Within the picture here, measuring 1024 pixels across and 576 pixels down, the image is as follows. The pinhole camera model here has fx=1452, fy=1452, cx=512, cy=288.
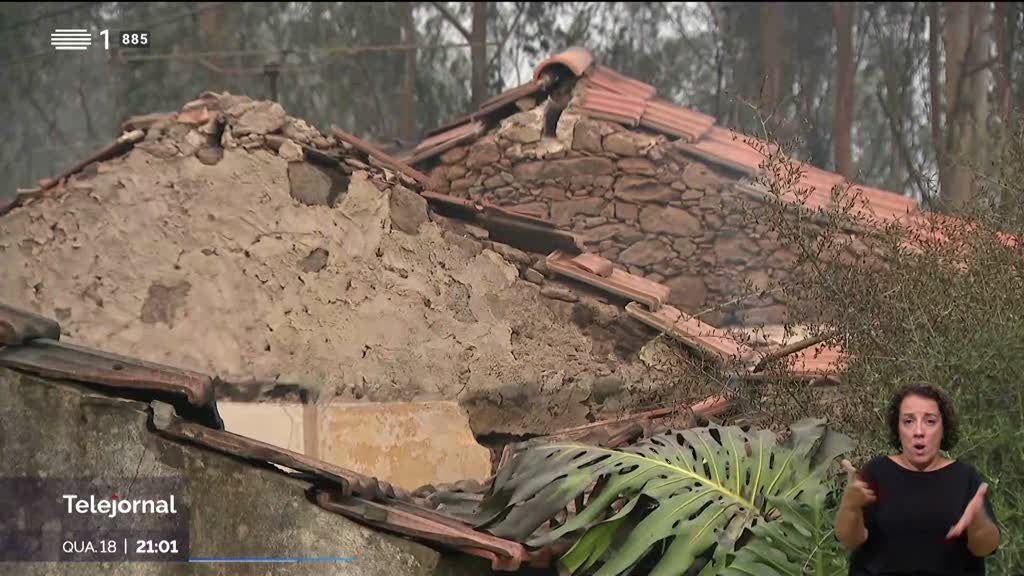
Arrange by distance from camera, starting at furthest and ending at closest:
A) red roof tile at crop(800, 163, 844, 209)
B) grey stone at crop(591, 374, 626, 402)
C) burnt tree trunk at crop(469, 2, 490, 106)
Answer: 1. burnt tree trunk at crop(469, 2, 490, 106)
2. red roof tile at crop(800, 163, 844, 209)
3. grey stone at crop(591, 374, 626, 402)

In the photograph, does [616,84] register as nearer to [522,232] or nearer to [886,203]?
[522,232]

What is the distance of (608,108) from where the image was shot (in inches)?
347

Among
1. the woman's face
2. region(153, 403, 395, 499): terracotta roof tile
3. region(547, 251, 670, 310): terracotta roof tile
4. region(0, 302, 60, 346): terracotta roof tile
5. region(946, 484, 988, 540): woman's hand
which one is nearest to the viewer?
region(946, 484, 988, 540): woman's hand

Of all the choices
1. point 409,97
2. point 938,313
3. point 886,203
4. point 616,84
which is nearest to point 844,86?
point 409,97

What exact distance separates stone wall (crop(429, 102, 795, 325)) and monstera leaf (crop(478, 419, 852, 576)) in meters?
3.13

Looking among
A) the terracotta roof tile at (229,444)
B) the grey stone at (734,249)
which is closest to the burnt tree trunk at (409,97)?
the grey stone at (734,249)

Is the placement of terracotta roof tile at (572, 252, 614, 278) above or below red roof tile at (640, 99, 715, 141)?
below

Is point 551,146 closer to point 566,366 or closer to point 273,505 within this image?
point 566,366

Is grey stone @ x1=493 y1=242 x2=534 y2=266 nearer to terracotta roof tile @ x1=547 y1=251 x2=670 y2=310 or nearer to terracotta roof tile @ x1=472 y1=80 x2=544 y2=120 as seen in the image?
terracotta roof tile @ x1=547 y1=251 x2=670 y2=310

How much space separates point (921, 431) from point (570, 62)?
5.07 metres

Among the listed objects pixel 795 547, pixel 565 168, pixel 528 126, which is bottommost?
pixel 795 547

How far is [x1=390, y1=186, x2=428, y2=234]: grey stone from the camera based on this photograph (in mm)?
7910

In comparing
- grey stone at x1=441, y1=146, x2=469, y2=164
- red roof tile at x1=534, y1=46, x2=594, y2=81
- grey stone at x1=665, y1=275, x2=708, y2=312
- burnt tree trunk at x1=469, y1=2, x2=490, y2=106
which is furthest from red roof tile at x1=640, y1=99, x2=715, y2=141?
burnt tree trunk at x1=469, y1=2, x2=490, y2=106

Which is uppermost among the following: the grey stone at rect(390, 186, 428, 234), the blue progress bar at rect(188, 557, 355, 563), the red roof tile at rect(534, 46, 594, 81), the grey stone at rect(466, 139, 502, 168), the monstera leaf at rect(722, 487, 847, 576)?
the red roof tile at rect(534, 46, 594, 81)
